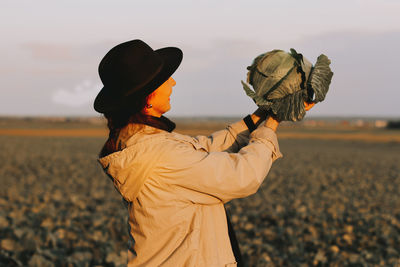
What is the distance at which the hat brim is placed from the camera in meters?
1.74

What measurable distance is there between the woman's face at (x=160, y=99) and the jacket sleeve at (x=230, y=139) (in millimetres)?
414

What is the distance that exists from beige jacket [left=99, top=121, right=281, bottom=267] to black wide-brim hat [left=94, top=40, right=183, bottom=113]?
179 mm

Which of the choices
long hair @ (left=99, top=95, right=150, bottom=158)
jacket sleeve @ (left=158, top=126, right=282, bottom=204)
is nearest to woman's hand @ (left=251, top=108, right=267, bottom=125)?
jacket sleeve @ (left=158, top=126, right=282, bottom=204)

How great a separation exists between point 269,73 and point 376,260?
14.1ft

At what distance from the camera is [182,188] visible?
1771 mm

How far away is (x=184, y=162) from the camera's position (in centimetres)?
169

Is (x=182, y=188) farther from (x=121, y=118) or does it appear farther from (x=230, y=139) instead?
(x=230, y=139)

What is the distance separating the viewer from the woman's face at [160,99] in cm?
185

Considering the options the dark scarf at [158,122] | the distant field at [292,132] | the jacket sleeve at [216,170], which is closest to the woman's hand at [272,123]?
the jacket sleeve at [216,170]

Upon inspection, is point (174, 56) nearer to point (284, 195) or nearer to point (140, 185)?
point (140, 185)

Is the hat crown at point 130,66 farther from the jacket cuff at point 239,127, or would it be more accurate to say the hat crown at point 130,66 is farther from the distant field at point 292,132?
the distant field at point 292,132

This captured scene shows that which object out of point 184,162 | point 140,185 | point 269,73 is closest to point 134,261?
point 140,185

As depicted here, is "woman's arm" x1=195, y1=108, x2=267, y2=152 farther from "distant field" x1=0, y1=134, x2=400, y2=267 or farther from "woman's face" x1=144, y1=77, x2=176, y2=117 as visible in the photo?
"distant field" x1=0, y1=134, x2=400, y2=267

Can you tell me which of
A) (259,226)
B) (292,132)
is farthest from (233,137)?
(292,132)
